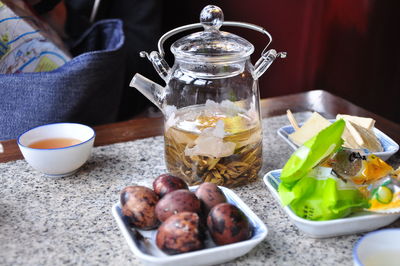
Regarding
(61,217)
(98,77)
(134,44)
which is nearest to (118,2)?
(134,44)

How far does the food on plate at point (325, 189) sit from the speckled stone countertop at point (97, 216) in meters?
0.05

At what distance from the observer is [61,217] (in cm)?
79

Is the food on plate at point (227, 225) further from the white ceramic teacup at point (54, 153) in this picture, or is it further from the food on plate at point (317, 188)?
the white ceramic teacup at point (54, 153)

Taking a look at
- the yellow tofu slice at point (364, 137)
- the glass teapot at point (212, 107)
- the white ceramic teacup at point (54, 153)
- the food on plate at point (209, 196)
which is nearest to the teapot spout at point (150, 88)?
the glass teapot at point (212, 107)

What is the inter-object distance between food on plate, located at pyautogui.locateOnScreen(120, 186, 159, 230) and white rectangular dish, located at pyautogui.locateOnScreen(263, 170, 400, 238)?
0.20 m

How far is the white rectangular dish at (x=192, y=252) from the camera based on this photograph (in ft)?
2.02

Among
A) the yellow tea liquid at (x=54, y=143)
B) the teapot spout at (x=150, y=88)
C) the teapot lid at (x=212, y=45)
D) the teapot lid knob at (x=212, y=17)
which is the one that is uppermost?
the teapot lid knob at (x=212, y=17)

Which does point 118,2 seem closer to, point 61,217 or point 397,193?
point 61,217

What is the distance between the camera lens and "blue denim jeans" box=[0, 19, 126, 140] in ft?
3.78

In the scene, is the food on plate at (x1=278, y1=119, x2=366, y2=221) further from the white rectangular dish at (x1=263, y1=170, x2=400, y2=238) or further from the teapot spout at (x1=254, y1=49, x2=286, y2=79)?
the teapot spout at (x1=254, y1=49, x2=286, y2=79)

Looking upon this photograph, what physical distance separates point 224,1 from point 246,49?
139 centimetres

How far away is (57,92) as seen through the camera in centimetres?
118

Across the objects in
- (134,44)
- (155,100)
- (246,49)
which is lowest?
(134,44)

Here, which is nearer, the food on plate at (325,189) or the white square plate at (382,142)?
the food on plate at (325,189)
